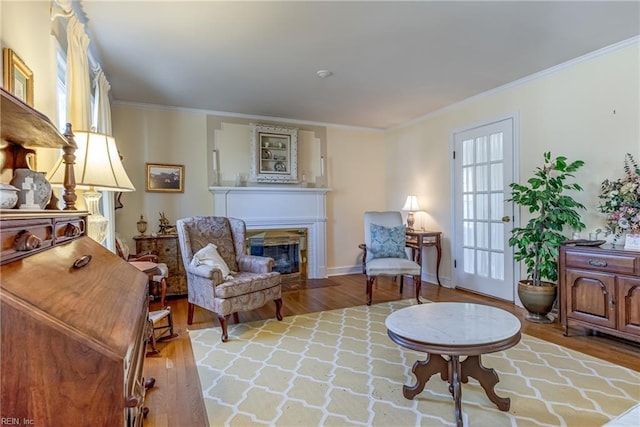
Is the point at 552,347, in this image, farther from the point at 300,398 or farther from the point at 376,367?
the point at 300,398

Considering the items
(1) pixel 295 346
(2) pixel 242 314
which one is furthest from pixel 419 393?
(2) pixel 242 314

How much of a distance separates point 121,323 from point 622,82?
389 centimetres

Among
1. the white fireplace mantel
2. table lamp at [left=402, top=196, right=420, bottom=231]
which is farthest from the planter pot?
the white fireplace mantel

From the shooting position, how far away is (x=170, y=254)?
3.98 m

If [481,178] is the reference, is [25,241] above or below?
below

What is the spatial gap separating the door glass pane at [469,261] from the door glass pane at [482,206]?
0.47 meters

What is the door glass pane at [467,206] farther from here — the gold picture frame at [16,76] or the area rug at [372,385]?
the gold picture frame at [16,76]

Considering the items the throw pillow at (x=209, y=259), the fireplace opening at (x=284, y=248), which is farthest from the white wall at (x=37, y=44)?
the fireplace opening at (x=284, y=248)

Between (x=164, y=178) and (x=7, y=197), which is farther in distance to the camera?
(x=164, y=178)

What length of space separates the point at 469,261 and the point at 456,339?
9.43 feet

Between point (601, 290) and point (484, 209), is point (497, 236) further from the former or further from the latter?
point (601, 290)

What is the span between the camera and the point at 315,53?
2869 millimetres

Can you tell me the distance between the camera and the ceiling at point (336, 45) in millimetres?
2248

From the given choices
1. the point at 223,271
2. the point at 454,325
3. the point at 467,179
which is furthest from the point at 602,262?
the point at 223,271
